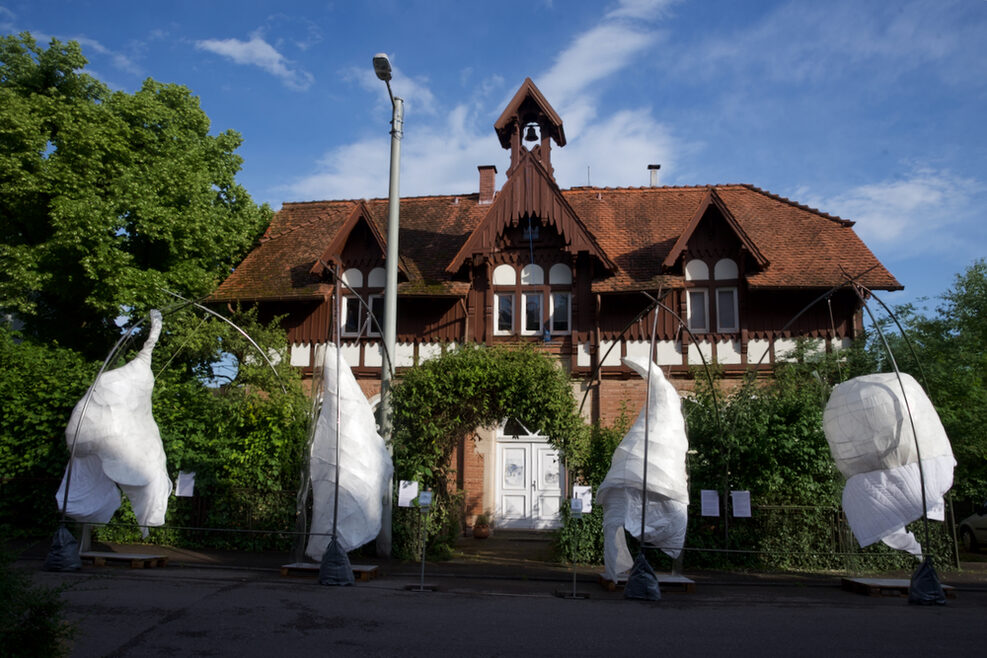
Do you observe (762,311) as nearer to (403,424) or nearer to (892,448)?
(892,448)

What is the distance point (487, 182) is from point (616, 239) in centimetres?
462

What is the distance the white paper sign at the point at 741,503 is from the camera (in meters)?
11.7

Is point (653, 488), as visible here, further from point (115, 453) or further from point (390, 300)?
point (115, 453)

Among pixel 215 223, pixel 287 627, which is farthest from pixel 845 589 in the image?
pixel 215 223

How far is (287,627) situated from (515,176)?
1270cm

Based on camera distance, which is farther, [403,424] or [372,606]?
[403,424]

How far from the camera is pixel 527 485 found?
59.0ft

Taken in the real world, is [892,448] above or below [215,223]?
below

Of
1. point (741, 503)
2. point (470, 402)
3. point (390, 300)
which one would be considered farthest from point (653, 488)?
point (390, 300)

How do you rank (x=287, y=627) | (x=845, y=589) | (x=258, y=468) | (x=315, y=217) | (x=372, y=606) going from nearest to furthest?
(x=287, y=627)
(x=372, y=606)
(x=845, y=589)
(x=258, y=468)
(x=315, y=217)

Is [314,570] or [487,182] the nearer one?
[314,570]

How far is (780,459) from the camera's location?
12680 mm

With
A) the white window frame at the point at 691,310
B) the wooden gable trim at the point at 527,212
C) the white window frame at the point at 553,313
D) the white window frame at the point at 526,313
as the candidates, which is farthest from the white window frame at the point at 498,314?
the white window frame at the point at 691,310

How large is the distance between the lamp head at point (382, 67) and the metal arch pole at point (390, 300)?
36 cm
